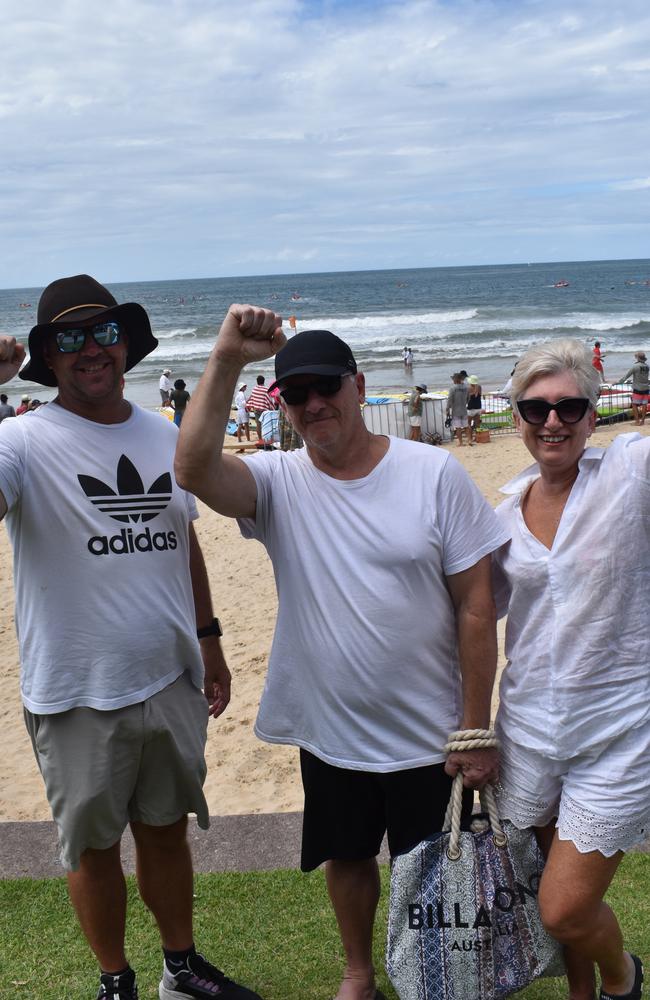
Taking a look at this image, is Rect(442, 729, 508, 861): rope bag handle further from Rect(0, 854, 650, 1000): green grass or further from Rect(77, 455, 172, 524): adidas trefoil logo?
Rect(77, 455, 172, 524): adidas trefoil logo

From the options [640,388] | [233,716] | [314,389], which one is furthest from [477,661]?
[640,388]

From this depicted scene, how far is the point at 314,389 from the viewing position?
2.54 metres

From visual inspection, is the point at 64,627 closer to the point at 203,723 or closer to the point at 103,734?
the point at 103,734

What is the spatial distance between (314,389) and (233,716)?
15.2ft

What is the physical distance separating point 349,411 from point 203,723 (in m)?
1.10

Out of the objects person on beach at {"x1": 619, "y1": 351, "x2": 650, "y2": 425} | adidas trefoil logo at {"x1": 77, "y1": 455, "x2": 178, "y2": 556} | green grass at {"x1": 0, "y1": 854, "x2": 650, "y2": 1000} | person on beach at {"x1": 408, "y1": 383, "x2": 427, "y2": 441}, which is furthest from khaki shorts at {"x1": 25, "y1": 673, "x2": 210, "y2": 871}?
person on beach at {"x1": 619, "y1": 351, "x2": 650, "y2": 425}

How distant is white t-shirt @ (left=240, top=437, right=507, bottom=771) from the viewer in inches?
99.2

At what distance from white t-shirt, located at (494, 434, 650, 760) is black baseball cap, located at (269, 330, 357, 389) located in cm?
74

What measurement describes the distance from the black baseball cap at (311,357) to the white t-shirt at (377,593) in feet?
0.97

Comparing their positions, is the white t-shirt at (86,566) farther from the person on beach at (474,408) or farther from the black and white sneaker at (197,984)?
the person on beach at (474,408)

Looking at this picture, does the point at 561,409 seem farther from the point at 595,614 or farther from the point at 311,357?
the point at 311,357

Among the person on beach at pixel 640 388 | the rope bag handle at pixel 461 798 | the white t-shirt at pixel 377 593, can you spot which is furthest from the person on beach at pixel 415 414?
the rope bag handle at pixel 461 798

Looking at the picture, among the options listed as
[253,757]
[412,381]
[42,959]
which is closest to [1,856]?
[42,959]

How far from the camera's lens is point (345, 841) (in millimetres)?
2754
